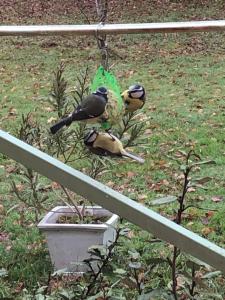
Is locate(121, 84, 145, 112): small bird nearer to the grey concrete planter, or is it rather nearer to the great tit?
the great tit

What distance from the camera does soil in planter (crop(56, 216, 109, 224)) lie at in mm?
3334

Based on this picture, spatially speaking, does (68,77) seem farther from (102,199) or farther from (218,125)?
(102,199)

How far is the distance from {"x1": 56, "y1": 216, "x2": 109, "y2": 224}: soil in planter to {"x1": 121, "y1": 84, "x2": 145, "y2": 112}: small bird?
3.96 ft

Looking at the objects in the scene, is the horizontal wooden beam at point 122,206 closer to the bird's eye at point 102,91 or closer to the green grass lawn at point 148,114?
the green grass lawn at point 148,114

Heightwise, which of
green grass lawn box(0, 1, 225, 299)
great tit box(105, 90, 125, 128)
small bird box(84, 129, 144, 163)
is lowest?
green grass lawn box(0, 1, 225, 299)

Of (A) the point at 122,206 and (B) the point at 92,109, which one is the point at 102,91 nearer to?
(B) the point at 92,109

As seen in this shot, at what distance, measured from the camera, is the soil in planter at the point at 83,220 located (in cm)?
333

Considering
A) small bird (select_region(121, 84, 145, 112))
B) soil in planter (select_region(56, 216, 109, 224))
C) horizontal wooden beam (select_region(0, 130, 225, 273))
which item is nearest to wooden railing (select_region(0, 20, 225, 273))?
horizontal wooden beam (select_region(0, 130, 225, 273))

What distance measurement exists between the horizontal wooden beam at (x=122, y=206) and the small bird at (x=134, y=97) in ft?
3.16

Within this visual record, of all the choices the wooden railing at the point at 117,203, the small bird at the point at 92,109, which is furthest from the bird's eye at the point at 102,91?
the wooden railing at the point at 117,203

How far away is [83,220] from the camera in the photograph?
3336 millimetres

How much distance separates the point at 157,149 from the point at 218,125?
1010 millimetres

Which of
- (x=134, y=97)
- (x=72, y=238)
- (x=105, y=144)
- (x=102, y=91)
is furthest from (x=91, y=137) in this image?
(x=72, y=238)

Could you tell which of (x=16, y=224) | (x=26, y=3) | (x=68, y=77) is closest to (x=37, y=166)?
(x=16, y=224)
